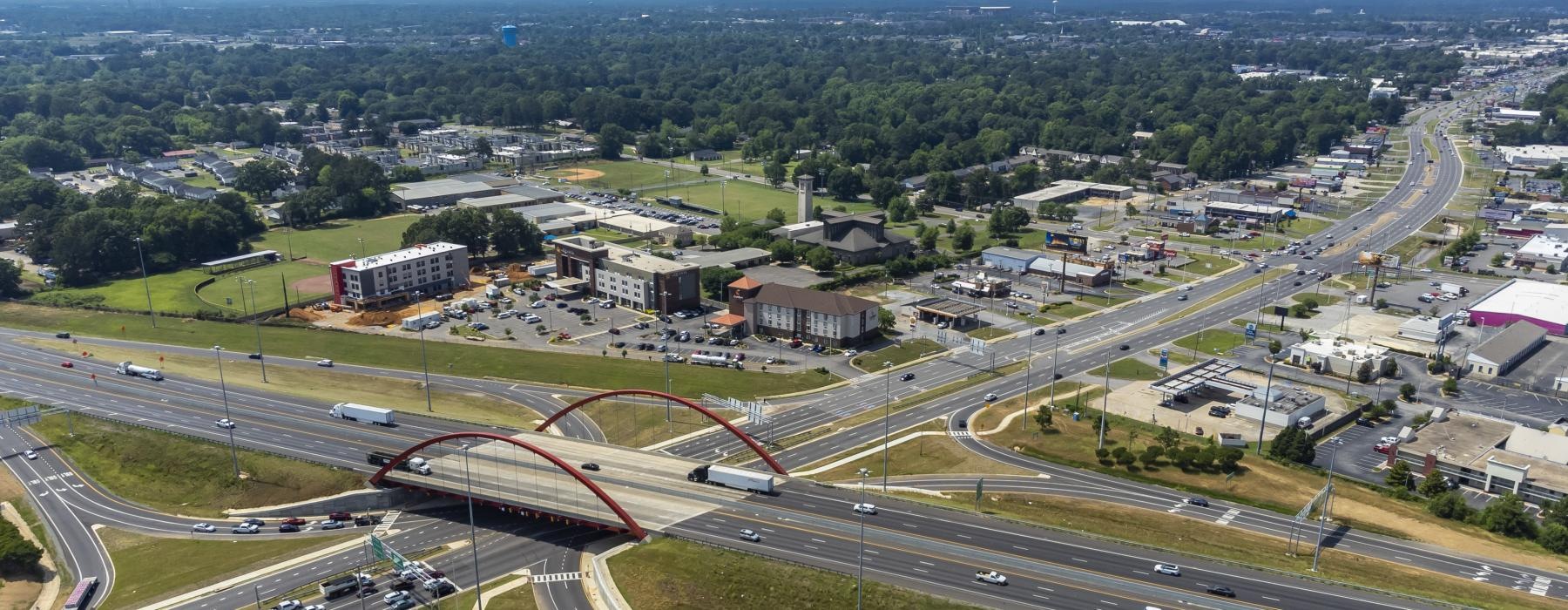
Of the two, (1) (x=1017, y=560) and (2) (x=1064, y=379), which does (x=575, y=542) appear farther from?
(2) (x=1064, y=379)

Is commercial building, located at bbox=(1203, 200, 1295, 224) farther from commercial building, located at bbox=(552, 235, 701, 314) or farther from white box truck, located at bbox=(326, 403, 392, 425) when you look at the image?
white box truck, located at bbox=(326, 403, 392, 425)

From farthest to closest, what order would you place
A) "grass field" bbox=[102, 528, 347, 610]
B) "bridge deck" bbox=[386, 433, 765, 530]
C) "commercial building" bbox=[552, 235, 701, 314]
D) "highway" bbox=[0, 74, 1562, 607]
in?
1. "commercial building" bbox=[552, 235, 701, 314]
2. "bridge deck" bbox=[386, 433, 765, 530]
3. "grass field" bbox=[102, 528, 347, 610]
4. "highway" bbox=[0, 74, 1562, 607]

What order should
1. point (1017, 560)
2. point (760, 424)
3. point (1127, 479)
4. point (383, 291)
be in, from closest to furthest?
point (1017, 560) < point (1127, 479) < point (760, 424) < point (383, 291)

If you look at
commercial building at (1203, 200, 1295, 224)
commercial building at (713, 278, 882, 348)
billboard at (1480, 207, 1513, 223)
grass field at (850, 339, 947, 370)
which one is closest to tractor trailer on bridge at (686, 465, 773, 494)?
grass field at (850, 339, 947, 370)

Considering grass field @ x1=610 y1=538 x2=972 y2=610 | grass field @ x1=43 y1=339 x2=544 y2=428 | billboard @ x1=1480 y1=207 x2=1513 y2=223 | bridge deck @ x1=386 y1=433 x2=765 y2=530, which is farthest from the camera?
billboard @ x1=1480 y1=207 x2=1513 y2=223

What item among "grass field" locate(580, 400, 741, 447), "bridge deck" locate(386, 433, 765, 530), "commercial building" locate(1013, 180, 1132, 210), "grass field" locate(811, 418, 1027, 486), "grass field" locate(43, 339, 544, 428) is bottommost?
"grass field" locate(811, 418, 1027, 486)

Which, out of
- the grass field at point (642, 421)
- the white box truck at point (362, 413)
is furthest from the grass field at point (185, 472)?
the grass field at point (642, 421)

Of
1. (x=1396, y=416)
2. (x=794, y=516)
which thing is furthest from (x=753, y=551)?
(x=1396, y=416)
